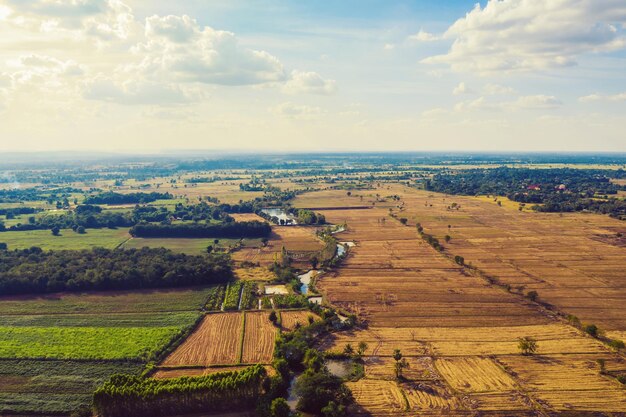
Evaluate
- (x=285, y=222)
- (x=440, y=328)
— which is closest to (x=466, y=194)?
(x=285, y=222)

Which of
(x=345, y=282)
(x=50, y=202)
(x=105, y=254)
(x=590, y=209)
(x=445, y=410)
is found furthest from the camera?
(x=50, y=202)

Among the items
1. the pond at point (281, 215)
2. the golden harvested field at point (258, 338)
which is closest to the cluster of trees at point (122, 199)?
the pond at point (281, 215)

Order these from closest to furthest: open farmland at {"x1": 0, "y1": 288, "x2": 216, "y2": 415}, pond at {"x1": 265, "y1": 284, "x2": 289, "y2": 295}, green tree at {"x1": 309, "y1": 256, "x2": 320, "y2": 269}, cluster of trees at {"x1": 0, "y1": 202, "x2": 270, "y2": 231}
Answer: open farmland at {"x1": 0, "y1": 288, "x2": 216, "y2": 415}
pond at {"x1": 265, "y1": 284, "x2": 289, "y2": 295}
green tree at {"x1": 309, "y1": 256, "x2": 320, "y2": 269}
cluster of trees at {"x1": 0, "y1": 202, "x2": 270, "y2": 231}

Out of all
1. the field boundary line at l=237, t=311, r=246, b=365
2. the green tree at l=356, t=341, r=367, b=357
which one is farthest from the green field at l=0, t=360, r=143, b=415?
the green tree at l=356, t=341, r=367, b=357

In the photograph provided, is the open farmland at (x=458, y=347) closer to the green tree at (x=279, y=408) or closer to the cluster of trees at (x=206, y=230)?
the green tree at (x=279, y=408)

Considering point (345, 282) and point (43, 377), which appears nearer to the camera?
point (43, 377)

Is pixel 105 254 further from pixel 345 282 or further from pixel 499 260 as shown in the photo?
Answer: pixel 499 260

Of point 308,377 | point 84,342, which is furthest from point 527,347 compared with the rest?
point 84,342

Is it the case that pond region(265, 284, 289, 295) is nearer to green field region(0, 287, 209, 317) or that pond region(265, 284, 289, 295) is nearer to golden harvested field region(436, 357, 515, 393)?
green field region(0, 287, 209, 317)
